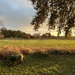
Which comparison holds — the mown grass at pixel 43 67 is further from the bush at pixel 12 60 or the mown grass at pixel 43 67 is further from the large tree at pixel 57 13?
the large tree at pixel 57 13

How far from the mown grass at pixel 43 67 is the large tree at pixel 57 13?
6.58m

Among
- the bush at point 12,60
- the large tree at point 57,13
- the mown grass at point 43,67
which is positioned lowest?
the mown grass at point 43,67

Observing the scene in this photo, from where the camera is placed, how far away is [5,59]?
25.7 meters

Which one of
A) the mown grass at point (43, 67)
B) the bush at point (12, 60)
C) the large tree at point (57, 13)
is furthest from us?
the large tree at point (57, 13)

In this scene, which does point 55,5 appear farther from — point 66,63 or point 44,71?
point 44,71

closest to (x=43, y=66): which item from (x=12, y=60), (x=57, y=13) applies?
(x=12, y=60)

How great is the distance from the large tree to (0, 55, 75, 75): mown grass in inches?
259

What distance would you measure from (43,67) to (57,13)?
11164 millimetres

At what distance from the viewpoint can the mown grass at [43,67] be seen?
23.0 m

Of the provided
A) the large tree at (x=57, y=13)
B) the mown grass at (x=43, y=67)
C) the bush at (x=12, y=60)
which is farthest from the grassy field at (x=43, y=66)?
the large tree at (x=57, y=13)

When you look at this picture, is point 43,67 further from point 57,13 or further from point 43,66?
point 57,13

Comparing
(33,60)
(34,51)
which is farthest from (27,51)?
(33,60)

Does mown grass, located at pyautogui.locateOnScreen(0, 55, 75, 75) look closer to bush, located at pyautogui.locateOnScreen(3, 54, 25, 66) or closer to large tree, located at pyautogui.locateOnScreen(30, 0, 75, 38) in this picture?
bush, located at pyautogui.locateOnScreen(3, 54, 25, 66)

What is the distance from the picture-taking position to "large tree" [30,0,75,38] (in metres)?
33.8
